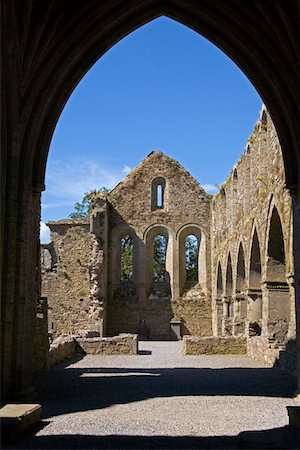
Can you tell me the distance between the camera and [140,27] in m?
7.98

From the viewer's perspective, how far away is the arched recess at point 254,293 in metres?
14.4

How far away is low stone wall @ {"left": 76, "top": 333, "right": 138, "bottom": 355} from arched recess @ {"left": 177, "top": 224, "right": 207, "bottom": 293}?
9418mm

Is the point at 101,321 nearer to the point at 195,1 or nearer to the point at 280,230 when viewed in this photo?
the point at 280,230

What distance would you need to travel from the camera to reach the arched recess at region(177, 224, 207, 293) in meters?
24.0

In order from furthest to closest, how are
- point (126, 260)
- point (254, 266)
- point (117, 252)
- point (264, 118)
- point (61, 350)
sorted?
point (126, 260)
point (117, 252)
point (254, 266)
point (264, 118)
point (61, 350)

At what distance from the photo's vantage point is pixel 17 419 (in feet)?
15.2

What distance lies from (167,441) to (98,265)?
1787 centimetres

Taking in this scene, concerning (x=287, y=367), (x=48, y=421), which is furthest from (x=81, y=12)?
(x=287, y=367)

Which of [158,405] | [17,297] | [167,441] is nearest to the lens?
[167,441]

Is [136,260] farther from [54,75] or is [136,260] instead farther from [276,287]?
[54,75]

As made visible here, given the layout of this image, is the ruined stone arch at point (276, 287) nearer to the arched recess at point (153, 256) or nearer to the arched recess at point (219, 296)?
the arched recess at point (219, 296)

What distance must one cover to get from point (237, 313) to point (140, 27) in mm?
10773

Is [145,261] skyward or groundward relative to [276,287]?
skyward

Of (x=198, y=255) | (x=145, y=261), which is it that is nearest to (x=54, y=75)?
(x=145, y=261)
